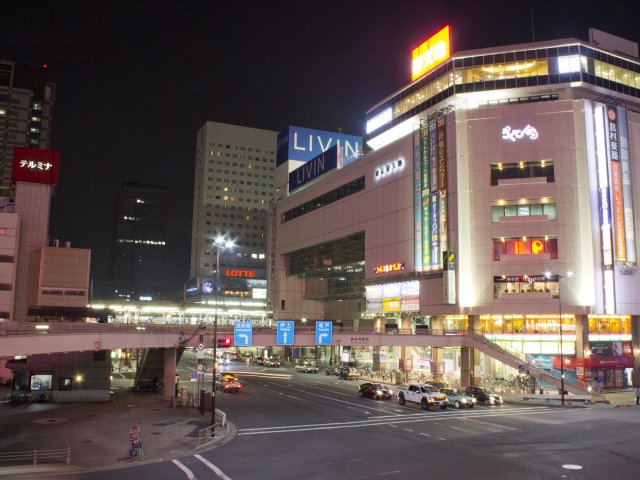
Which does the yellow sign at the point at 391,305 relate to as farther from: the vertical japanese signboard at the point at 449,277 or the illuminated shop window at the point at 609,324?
the illuminated shop window at the point at 609,324

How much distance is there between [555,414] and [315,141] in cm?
8827

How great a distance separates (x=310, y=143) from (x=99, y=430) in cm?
9267

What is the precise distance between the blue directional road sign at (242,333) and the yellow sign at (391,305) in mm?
32902

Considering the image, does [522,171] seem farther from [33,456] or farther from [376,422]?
[33,456]

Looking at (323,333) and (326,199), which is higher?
(326,199)

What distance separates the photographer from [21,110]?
432ft

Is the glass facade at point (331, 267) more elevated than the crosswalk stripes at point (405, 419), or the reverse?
the glass facade at point (331, 267)

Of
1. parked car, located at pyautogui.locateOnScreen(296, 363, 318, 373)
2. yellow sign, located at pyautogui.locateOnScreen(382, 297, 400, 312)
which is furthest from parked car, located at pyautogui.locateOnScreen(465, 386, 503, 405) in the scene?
parked car, located at pyautogui.locateOnScreen(296, 363, 318, 373)

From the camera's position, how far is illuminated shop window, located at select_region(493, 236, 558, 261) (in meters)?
65.1

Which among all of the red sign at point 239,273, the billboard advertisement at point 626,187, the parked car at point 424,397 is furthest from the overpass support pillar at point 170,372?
the red sign at point 239,273

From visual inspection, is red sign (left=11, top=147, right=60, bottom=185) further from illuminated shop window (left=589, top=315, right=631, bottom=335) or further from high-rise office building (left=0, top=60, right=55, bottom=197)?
illuminated shop window (left=589, top=315, right=631, bottom=335)

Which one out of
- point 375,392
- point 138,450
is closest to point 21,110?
point 375,392

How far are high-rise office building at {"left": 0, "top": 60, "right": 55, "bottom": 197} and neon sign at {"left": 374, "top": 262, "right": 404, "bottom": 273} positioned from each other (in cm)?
9292

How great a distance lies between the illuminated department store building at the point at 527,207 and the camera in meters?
63.3
